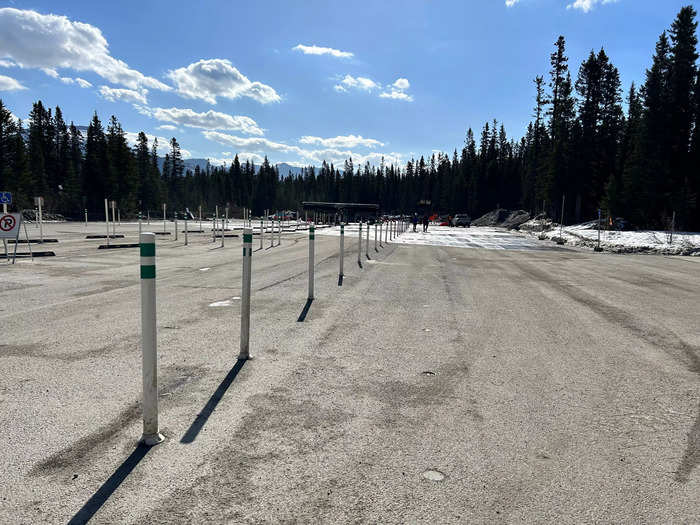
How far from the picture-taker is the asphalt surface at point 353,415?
2553mm

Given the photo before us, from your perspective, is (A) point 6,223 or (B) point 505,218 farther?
(B) point 505,218

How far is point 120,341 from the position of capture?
5582 mm

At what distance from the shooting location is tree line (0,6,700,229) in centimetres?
4431

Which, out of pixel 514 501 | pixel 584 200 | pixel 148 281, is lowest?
pixel 514 501

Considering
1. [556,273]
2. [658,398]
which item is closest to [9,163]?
[556,273]

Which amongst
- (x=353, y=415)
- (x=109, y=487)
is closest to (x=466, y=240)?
(x=353, y=415)

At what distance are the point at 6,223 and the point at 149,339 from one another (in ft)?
47.0

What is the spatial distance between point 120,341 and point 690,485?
18.3ft

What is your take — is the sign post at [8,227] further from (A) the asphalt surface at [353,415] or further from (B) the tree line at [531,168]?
(B) the tree line at [531,168]

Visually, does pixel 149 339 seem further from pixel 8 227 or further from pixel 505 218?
pixel 505 218

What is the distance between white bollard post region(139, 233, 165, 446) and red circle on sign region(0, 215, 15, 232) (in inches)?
556

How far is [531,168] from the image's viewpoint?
3499 inches

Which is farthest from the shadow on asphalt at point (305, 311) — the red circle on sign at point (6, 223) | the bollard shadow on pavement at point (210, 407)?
the red circle on sign at point (6, 223)

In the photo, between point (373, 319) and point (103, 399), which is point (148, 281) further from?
point (373, 319)
